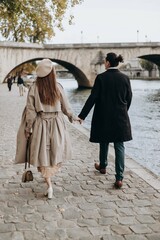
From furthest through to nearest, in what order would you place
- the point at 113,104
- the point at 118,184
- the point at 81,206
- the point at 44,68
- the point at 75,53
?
1. the point at 75,53
2. the point at 113,104
3. the point at 118,184
4. the point at 44,68
5. the point at 81,206

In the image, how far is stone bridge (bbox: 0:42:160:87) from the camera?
40562mm

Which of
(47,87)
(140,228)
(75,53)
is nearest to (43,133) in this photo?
(47,87)

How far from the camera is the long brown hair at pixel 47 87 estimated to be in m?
4.96

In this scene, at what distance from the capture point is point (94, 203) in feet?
16.1

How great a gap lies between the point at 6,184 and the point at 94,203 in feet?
4.67

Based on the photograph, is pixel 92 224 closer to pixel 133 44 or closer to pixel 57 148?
pixel 57 148

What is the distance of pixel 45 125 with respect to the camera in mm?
5043

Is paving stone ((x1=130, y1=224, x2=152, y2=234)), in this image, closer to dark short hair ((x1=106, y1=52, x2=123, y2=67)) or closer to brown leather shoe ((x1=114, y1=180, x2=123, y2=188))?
brown leather shoe ((x1=114, y1=180, x2=123, y2=188))

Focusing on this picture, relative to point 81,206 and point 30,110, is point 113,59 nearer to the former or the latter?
point 30,110

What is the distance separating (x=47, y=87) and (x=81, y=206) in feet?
4.77

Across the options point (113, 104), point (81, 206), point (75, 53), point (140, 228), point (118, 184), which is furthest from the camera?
point (75, 53)

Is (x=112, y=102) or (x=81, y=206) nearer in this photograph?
(x=81, y=206)

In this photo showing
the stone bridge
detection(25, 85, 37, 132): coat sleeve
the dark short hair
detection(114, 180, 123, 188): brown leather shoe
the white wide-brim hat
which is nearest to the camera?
the white wide-brim hat

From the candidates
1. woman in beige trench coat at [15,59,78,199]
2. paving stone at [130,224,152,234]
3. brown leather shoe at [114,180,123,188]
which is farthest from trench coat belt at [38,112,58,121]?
paving stone at [130,224,152,234]
